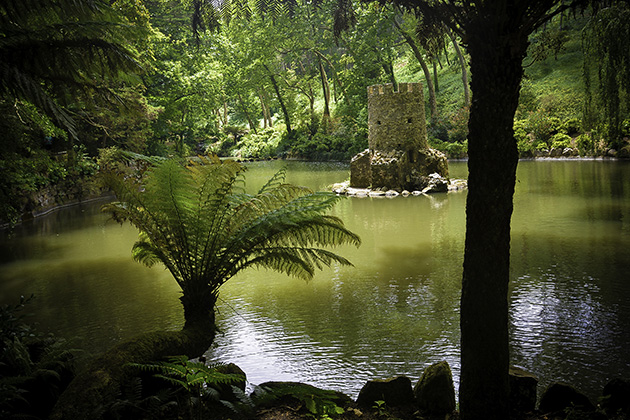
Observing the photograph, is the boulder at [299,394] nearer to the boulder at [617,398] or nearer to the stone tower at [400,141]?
the boulder at [617,398]

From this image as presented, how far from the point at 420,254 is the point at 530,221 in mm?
3284

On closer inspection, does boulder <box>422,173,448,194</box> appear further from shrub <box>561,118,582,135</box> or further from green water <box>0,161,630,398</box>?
shrub <box>561,118,582,135</box>

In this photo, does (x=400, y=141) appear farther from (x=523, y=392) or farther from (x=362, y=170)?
(x=523, y=392)

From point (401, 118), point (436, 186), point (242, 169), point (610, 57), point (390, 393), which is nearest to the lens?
point (390, 393)

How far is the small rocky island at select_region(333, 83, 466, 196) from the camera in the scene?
17328mm

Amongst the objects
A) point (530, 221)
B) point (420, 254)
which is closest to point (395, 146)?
point (530, 221)

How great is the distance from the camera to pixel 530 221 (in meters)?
10.9

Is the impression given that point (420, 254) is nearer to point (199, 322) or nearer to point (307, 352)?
point (307, 352)

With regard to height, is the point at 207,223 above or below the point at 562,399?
above

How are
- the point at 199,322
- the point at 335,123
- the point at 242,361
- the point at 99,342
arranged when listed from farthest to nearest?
the point at 335,123, the point at 99,342, the point at 242,361, the point at 199,322

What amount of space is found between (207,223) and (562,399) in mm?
3240

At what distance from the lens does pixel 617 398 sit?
3316 mm

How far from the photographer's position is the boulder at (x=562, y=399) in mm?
3439

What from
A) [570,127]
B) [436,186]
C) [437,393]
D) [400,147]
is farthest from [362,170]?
[437,393]
